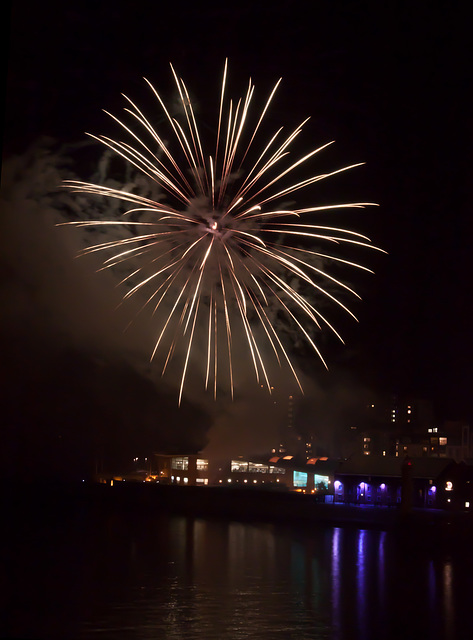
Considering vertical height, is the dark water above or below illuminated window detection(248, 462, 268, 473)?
below

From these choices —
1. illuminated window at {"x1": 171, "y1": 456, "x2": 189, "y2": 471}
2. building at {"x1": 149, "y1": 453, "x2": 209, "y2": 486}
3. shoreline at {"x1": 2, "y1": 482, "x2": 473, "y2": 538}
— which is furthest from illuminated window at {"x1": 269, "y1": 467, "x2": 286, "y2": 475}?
illuminated window at {"x1": 171, "y1": 456, "x2": 189, "y2": 471}

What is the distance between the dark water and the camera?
1295 cm

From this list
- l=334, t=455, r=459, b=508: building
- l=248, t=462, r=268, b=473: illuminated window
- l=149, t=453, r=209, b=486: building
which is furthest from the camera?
l=149, t=453, r=209, b=486: building

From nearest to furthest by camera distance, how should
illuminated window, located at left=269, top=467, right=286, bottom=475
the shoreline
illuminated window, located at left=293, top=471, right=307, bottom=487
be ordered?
the shoreline → illuminated window, located at left=293, top=471, right=307, bottom=487 → illuminated window, located at left=269, top=467, right=286, bottom=475

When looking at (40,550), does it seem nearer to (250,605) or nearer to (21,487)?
(250,605)

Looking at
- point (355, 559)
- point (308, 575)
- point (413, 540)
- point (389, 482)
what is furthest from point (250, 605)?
point (389, 482)

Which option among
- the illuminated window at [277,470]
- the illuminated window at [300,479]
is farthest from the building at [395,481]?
the illuminated window at [277,470]

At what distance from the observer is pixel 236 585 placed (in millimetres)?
17125

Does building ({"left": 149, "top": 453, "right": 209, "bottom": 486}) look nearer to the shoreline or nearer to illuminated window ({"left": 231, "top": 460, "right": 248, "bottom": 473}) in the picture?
illuminated window ({"left": 231, "top": 460, "right": 248, "bottom": 473})

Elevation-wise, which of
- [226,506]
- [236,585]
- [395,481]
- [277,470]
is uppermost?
[395,481]

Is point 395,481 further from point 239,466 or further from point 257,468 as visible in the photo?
point 239,466

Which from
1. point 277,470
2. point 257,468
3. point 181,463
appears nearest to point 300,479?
point 277,470

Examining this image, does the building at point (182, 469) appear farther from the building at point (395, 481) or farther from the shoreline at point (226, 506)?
the building at point (395, 481)

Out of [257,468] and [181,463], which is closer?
[257,468]
